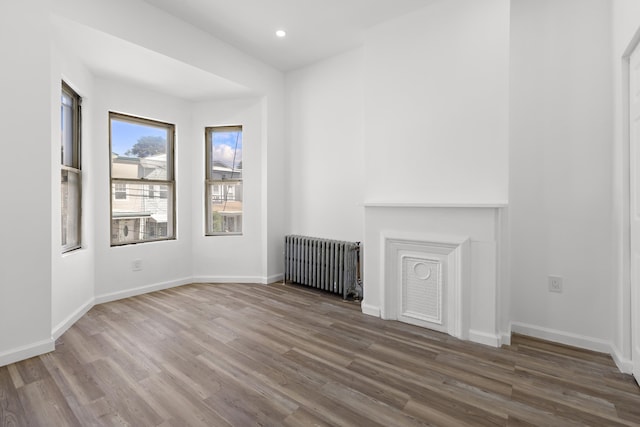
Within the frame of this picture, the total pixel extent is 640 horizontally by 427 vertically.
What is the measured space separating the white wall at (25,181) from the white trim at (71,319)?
28 cm

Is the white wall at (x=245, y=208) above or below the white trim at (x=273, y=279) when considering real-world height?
above

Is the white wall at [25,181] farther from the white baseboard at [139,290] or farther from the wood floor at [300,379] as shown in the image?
the white baseboard at [139,290]

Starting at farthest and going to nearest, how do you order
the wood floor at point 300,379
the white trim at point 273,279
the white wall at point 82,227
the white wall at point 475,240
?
the white trim at point 273,279, the white wall at point 82,227, the white wall at point 475,240, the wood floor at point 300,379

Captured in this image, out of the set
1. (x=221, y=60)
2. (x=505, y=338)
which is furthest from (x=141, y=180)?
(x=505, y=338)

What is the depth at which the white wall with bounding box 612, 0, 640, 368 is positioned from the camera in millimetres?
2156

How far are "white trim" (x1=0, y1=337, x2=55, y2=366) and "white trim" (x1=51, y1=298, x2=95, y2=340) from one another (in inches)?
8.0

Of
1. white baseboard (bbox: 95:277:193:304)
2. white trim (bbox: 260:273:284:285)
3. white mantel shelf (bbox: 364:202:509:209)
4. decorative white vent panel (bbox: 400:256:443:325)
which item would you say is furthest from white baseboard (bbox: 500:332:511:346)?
white baseboard (bbox: 95:277:193:304)

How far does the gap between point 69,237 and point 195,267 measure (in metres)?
1.66

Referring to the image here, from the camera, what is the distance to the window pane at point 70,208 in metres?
3.13

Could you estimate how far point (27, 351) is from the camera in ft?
7.69

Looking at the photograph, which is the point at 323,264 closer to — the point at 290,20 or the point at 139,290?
the point at 139,290

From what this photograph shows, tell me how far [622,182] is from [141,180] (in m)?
5.01

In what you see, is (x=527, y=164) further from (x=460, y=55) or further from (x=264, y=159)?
(x=264, y=159)

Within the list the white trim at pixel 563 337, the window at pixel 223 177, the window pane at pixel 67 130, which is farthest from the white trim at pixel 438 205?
the window pane at pixel 67 130
